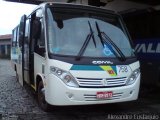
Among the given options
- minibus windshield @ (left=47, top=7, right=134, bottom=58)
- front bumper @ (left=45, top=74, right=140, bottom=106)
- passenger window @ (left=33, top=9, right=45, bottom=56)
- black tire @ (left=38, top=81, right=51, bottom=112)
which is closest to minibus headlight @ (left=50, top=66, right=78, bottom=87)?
front bumper @ (left=45, top=74, right=140, bottom=106)

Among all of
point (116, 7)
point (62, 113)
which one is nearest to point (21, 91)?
point (62, 113)

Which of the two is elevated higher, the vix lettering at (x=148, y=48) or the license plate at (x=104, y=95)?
the vix lettering at (x=148, y=48)

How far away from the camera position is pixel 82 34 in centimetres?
745

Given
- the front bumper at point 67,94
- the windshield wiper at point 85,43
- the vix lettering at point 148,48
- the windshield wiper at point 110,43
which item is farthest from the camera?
the vix lettering at point 148,48

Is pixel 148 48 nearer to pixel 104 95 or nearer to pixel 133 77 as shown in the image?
pixel 133 77

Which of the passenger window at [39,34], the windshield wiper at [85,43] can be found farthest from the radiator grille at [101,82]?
the passenger window at [39,34]

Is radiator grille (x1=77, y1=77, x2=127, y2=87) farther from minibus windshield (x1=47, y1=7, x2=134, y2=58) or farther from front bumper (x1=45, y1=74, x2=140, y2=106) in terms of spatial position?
minibus windshield (x1=47, y1=7, x2=134, y2=58)

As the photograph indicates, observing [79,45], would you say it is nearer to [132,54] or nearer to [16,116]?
[132,54]

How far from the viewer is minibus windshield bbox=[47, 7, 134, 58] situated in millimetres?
7168

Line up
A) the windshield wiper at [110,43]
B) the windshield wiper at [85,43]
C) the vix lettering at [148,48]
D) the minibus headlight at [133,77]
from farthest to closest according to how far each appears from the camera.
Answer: the vix lettering at [148,48], the windshield wiper at [110,43], the minibus headlight at [133,77], the windshield wiper at [85,43]

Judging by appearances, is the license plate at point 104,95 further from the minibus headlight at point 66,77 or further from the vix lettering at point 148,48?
the vix lettering at point 148,48

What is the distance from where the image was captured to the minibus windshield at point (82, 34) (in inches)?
282

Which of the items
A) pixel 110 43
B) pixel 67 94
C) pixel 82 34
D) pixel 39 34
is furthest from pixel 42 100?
pixel 110 43

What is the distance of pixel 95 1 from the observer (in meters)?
13.4
